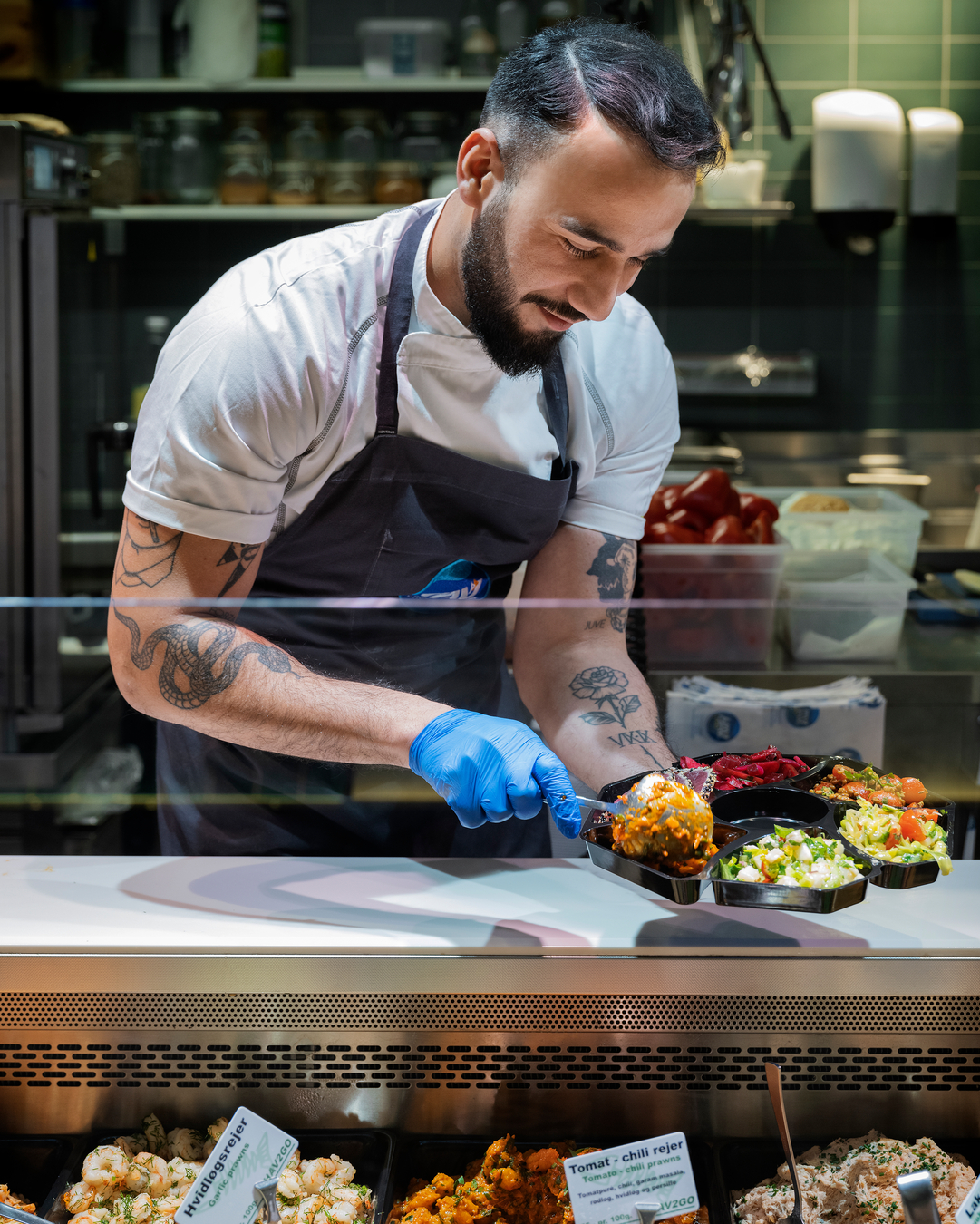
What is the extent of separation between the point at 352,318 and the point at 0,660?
2.38ft

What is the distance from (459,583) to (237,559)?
358 millimetres

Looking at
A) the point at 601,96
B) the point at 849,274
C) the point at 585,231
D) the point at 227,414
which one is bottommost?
the point at 227,414

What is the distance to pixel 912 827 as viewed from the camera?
1.16 metres

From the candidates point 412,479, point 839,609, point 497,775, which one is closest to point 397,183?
point 412,479

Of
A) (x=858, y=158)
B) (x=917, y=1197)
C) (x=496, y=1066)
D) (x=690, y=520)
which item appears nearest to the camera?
(x=917, y=1197)

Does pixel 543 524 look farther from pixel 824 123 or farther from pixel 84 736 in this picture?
pixel 824 123

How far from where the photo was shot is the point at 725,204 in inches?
154

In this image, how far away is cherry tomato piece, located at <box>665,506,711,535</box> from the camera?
86.7 inches

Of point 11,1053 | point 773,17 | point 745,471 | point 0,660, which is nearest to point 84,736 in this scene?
point 0,660

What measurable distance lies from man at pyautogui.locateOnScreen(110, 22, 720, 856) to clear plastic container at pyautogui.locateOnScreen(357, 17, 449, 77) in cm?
259

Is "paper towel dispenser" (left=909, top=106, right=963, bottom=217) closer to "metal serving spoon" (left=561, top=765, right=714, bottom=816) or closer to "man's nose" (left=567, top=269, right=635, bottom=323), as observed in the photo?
Answer: "man's nose" (left=567, top=269, right=635, bottom=323)

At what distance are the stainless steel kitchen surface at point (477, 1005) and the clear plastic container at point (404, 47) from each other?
3324mm

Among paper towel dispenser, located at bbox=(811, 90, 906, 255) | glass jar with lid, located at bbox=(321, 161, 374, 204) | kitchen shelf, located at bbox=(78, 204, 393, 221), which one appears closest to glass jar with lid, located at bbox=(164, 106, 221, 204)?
kitchen shelf, located at bbox=(78, 204, 393, 221)

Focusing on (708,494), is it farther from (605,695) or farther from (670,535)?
(605,695)
